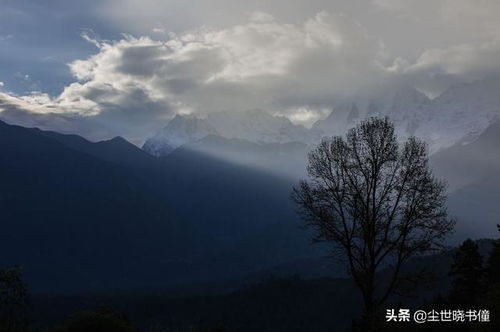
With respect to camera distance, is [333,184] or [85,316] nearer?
[333,184]

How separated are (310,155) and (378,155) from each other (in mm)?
3520

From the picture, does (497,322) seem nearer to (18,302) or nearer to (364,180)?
(364,180)

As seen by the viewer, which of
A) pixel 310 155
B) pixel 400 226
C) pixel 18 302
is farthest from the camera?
pixel 18 302

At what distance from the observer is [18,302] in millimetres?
40812

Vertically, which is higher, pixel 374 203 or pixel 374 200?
pixel 374 200

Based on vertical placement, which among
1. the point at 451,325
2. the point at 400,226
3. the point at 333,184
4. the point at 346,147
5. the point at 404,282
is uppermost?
the point at 346,147

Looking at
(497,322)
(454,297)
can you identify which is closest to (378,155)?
(497,322)

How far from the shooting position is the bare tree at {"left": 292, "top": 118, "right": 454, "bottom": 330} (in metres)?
26.5

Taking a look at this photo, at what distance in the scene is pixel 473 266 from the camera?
57094mm

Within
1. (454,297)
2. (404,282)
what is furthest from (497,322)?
(454,297)

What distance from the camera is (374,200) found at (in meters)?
26.9

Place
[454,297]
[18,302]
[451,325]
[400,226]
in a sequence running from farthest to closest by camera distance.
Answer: [454,297] → [18,302] → [451,325] → [400,226]

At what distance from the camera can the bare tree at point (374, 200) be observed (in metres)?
26.5

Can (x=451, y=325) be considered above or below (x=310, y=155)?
below
